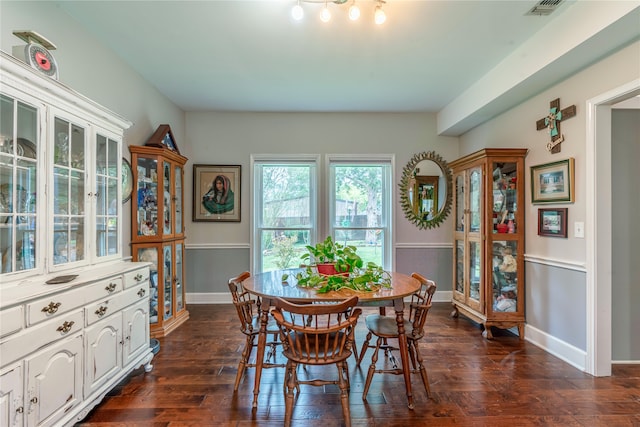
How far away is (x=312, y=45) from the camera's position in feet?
8.70

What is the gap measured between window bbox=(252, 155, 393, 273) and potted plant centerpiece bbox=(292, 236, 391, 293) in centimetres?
190

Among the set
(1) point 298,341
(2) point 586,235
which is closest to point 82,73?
(1) point 298,341

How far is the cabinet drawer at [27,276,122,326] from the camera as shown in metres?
1.48

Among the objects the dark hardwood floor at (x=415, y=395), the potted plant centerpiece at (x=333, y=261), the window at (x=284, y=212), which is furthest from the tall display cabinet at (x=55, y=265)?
the window at (x=284, y=212)

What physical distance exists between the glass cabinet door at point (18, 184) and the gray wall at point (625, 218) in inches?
161

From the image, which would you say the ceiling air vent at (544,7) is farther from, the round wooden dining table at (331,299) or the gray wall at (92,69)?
the gray wall at (92,69)

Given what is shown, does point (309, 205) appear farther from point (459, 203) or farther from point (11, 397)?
point (11, 397)

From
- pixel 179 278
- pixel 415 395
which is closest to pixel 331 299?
pixel 415 395

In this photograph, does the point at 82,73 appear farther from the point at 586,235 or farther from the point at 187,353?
the point at 586,235

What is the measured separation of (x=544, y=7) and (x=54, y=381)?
3850 mm

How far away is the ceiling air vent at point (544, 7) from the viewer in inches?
83.1

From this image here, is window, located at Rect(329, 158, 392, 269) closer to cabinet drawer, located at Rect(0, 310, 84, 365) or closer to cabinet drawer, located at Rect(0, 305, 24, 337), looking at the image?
cabinet drawer, located at Rect(0, 310, 84, 365)

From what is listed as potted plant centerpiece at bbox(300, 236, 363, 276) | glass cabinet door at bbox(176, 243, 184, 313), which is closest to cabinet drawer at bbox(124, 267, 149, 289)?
glass cabinet door at bbox(176, 243, 184, 313)

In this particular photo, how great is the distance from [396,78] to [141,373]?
12.0 feet
